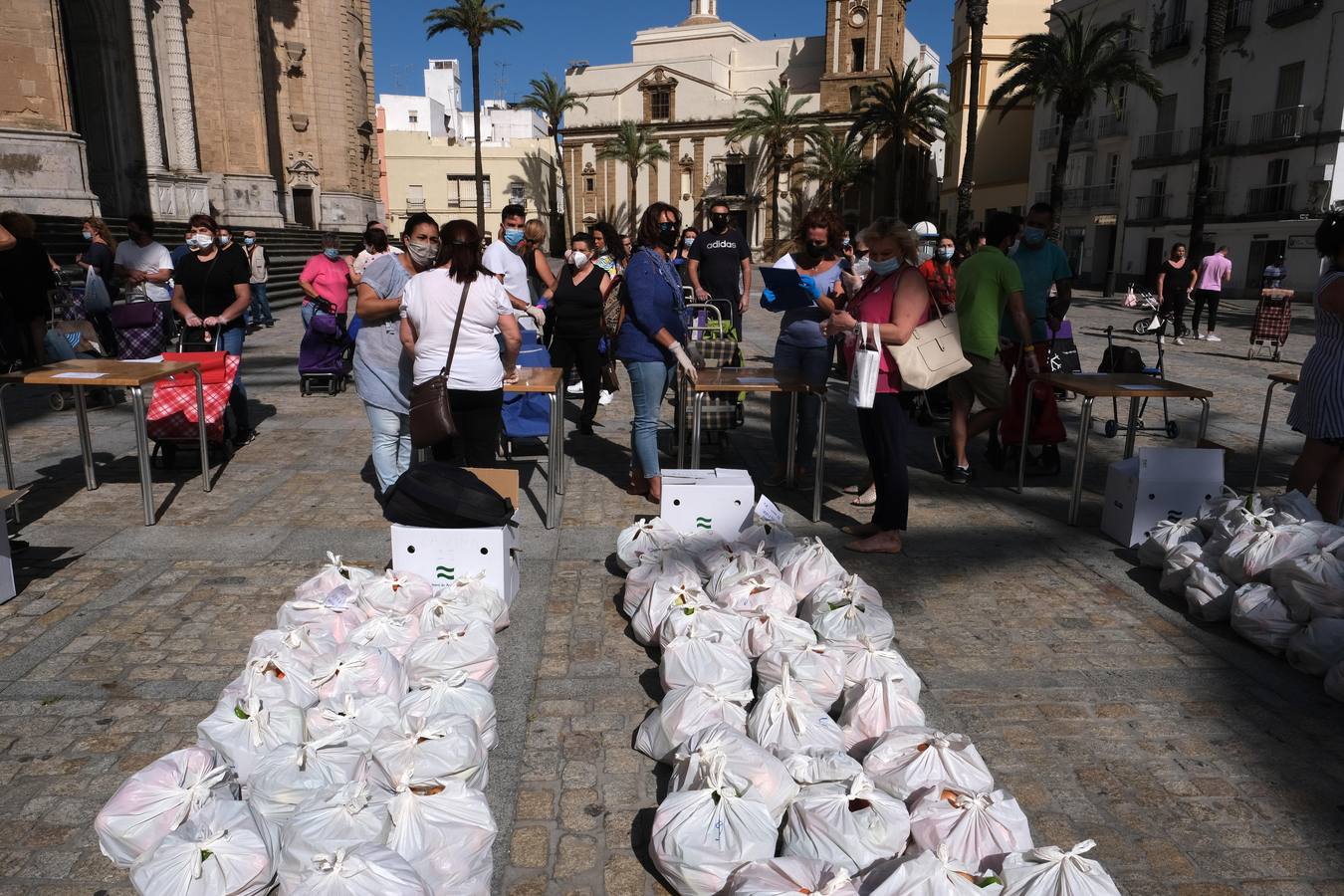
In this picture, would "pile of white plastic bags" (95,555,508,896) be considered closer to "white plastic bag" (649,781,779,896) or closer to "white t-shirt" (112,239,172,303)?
"white plastic bag" (649,781,779,896)

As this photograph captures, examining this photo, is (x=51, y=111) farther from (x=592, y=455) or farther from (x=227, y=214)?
(x=592, y=455)

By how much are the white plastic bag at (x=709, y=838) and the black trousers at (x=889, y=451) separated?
2981 millimetres

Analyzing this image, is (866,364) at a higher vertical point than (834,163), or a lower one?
lower

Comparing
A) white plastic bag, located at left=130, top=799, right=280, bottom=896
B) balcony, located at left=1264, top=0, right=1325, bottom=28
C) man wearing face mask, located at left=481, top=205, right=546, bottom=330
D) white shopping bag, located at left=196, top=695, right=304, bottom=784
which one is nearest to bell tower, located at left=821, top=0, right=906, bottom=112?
balcony, located at left=1264, top=0, right=1325, bottom=28

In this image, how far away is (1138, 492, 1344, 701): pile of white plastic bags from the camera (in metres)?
3.96

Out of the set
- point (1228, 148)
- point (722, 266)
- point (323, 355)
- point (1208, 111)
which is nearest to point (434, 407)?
point (722, 266)

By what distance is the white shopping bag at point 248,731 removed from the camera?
114 inches

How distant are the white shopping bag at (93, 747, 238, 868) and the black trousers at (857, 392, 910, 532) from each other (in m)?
3.75

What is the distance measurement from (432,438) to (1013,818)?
335cm

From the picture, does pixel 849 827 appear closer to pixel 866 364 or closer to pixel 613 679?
pixel 613 679

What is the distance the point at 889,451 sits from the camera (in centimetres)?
530

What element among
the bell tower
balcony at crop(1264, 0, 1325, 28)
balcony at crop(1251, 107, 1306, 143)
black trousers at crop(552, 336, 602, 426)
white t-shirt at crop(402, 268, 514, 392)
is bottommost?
black trousers at crop(552, 336, 602, 426)

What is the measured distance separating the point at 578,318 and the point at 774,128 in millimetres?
56109

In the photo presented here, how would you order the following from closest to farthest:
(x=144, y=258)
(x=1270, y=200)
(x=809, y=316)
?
1. (x=809, y=316)
2. (x=144, y=258)
3. (x=1270, y=200)
